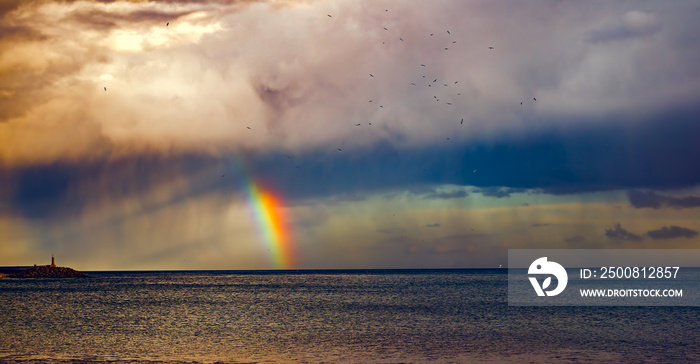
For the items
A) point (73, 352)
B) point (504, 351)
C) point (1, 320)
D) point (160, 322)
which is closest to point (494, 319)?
point (504, 351)

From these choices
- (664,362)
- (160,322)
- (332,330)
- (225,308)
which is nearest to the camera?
(664,362)

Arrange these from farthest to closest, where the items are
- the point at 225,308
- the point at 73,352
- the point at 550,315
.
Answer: the point at 225,308, the point at 550,315, the point at 73,352

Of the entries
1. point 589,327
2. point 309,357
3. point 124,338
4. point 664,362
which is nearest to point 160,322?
point 124,338

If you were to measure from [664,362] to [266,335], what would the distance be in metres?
31.5

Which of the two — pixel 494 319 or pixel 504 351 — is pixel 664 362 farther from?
pixel 494 319

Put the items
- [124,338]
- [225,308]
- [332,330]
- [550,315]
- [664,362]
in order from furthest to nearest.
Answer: [225,308] < [550,315] < [332,330] < [124,338] < [664,362]

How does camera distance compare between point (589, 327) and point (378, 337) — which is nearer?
point (378, 337)

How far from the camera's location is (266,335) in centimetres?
5834

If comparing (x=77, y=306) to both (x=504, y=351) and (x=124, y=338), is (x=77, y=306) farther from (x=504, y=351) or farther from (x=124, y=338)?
(x=504, y=351)

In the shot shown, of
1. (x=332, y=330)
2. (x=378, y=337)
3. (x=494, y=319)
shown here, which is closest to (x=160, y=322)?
(x=332, y=330)

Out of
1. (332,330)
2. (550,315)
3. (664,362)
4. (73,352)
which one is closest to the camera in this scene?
(664,362)

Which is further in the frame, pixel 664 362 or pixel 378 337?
pixel 378 337

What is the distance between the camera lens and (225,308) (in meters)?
91.5

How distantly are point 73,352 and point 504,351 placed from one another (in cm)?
3068
